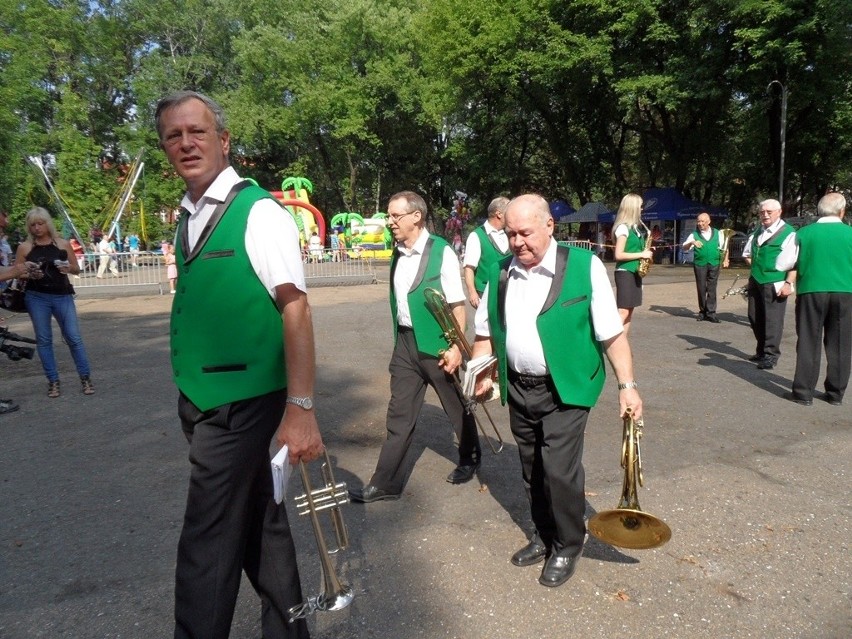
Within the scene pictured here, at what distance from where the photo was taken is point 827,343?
6488 millimetres

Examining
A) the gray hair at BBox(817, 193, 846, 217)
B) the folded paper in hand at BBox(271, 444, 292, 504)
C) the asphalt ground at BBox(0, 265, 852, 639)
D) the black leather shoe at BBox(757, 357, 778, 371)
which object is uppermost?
the gray hair at BBox(817, 193, 846, 217)

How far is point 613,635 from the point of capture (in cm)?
290

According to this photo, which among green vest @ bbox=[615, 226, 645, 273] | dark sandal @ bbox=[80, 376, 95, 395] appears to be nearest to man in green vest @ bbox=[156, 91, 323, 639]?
dark sandal @ bbox=[80, 376, 95, 395]

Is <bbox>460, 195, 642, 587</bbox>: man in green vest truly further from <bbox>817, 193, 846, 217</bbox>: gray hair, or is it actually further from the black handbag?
the black handbag

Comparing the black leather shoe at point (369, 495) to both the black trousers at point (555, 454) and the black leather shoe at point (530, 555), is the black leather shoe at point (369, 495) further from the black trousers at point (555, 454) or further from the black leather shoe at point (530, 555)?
the black trousers at point (555, 454)

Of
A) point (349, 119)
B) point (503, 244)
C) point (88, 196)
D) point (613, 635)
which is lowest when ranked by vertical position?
point (613, 635)

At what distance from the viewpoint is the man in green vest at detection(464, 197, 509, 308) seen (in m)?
5.71

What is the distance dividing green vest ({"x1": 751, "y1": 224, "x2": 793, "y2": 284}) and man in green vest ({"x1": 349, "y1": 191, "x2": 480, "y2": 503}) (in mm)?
4955

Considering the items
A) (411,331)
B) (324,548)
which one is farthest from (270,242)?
(411,331)

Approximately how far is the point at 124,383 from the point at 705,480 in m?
6.47

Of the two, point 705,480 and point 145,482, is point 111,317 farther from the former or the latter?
point 705,480

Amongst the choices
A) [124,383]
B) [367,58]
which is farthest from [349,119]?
[124,383]

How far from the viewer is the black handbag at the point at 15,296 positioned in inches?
277

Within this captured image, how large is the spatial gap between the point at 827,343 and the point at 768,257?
1629 mm
